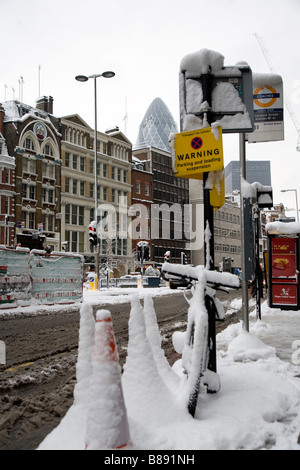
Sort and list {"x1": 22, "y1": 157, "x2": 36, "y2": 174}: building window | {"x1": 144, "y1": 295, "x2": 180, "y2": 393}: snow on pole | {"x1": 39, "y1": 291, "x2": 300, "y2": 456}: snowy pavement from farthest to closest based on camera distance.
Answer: {"x1": 22, "y1": 157, "x2": 36, "y2": 174}: building window, {"x1": 144, "y1": 295, "x2": 180, "y2": 393}: snow on pole, {"x1": 39, "y1": 291, "x2": 300, "y2": 456}: snowy pavement

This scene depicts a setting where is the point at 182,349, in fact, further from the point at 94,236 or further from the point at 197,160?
the point at 94,236

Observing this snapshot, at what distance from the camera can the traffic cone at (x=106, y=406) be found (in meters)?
2.44

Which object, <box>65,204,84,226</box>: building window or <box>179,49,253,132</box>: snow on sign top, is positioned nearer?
<box>179,49,253,132</box>: snow on sign top

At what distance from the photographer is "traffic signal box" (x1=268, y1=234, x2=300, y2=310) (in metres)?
12.0

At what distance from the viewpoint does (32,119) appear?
47844mm

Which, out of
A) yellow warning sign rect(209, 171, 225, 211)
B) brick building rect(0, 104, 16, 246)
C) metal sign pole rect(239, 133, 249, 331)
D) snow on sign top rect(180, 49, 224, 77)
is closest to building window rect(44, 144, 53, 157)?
brick building rect(0, 104, 16, 246)

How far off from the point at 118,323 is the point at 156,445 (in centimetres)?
822

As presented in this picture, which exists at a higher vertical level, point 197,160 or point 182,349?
point 197,160

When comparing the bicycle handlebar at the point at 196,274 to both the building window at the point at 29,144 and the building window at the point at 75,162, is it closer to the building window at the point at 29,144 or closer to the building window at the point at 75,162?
the building window at the point at 29,144

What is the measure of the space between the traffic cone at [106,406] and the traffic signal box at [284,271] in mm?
10037

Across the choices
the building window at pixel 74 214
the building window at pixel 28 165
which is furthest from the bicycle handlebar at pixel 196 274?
the building window at pixel 74 214

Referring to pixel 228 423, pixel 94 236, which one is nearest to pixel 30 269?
pixel 94 236

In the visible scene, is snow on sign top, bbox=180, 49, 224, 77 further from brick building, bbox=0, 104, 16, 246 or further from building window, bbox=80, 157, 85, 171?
building window, bbox=80, 157, 85, 171

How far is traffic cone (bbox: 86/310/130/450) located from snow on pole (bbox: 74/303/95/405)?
2.22 ft
